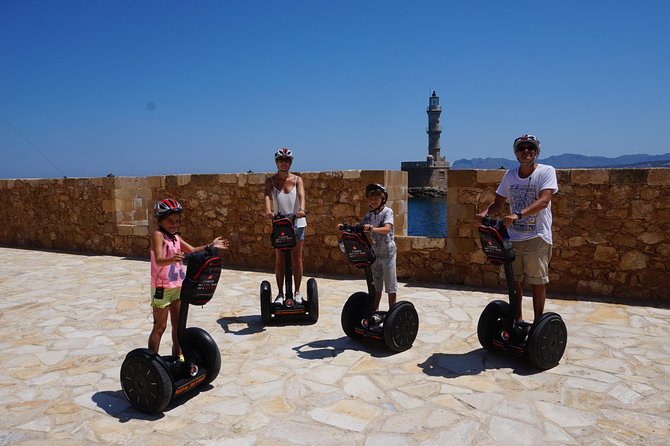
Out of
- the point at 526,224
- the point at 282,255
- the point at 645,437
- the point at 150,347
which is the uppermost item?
the point at 526,224

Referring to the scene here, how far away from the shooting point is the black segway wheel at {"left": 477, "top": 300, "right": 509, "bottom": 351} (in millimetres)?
4312

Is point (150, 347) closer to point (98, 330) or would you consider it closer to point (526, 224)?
point (98, 330)

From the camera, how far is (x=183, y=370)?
3.64m

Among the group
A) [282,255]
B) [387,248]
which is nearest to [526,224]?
[387,248]

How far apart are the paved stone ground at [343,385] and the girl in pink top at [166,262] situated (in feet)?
2.21

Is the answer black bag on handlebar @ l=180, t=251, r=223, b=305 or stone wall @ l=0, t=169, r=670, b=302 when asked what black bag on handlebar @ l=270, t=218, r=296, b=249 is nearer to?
black bag on handlebar @ l=180, t=251, r=223, b=305

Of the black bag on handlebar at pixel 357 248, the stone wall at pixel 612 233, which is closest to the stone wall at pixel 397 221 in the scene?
the stone wall at pixel 612 233

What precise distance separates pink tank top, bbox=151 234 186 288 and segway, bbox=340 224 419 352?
4.64ft

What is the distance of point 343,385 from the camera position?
384 centimetres

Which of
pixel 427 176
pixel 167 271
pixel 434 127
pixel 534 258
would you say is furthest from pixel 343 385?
pixel 434 127

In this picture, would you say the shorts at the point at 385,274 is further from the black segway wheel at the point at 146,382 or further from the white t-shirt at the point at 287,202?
the black segway wheel at the point at 146,382

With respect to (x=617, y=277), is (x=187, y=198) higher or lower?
higher

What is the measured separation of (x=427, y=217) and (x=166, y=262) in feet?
176

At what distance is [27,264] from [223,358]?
7.10 meters
